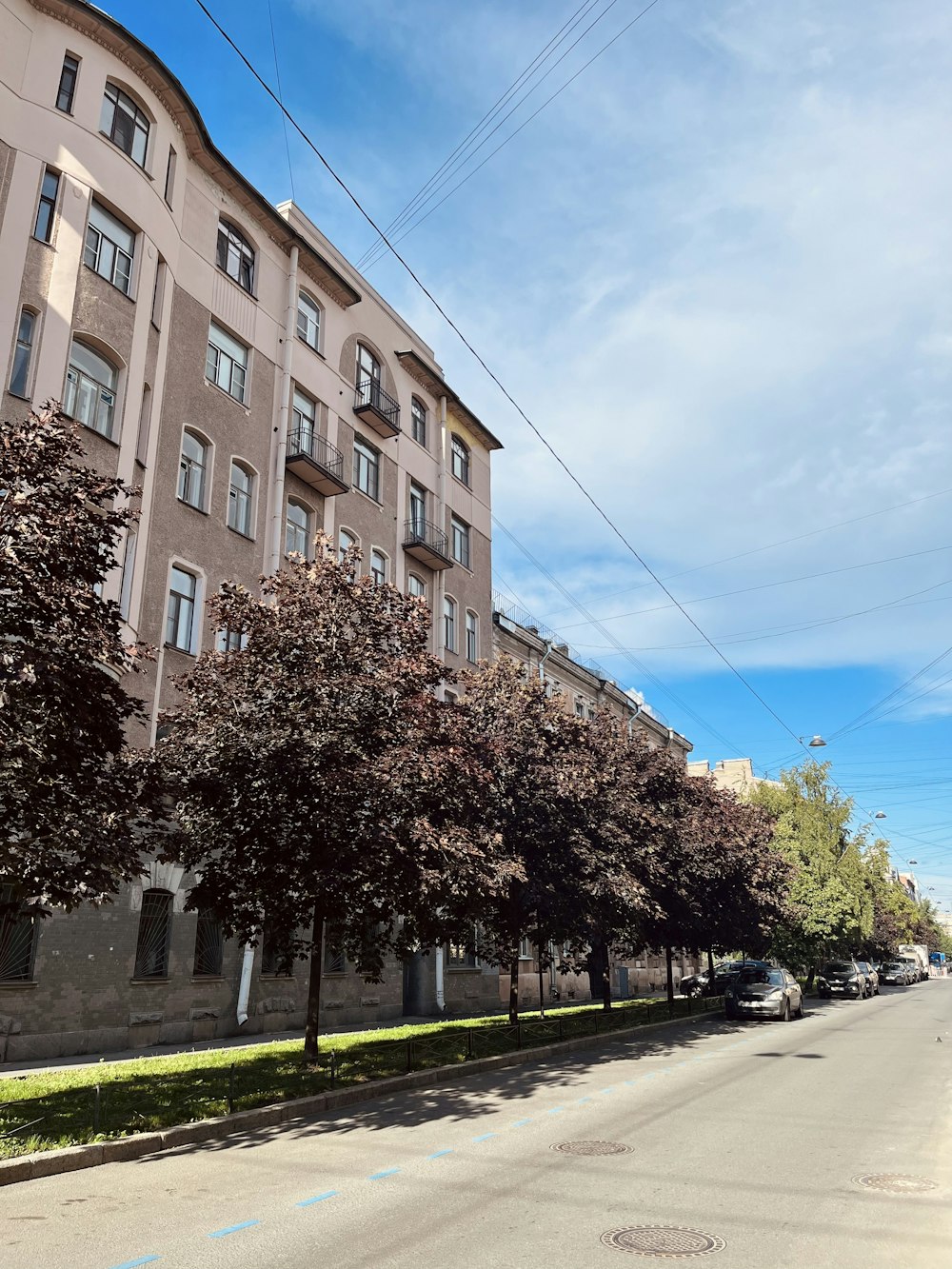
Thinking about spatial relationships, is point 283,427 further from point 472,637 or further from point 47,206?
point 472,637

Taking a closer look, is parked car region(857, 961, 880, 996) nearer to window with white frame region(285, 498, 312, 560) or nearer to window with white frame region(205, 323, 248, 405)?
window with white frame region(285, 498, 312, 560)

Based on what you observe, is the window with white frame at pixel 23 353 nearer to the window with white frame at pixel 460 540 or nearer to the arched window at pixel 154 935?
the arched window at pixel 154 935

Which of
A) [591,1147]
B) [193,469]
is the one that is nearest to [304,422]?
[193,469]

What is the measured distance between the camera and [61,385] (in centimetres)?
1714

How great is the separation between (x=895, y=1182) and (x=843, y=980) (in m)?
37.7

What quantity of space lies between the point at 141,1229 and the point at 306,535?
2025 centimetres

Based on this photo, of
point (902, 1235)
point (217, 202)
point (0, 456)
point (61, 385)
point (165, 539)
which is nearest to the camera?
point (902, 1235)

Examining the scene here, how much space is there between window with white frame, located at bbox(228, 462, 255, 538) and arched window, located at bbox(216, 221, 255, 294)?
4.83 meters

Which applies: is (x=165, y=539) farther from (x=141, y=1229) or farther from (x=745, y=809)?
(x=745, y=809)

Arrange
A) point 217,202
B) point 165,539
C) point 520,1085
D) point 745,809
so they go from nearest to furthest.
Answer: point 520,1085, point 165,539, point 217,202, point 745,809

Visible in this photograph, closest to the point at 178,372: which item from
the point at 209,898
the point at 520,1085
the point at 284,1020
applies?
the point at 209,898

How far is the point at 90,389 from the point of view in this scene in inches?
718

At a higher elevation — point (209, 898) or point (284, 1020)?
point (209, 898)

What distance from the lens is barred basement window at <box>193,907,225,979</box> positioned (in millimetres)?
19859
